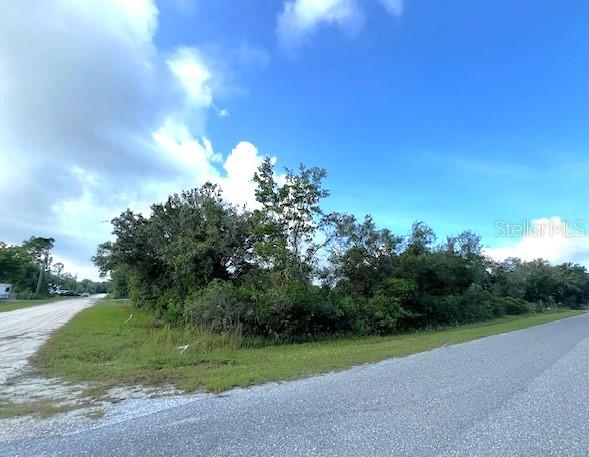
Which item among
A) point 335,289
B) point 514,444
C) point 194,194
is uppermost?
point 194,194

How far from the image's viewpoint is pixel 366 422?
496 cm

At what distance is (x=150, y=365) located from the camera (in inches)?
372

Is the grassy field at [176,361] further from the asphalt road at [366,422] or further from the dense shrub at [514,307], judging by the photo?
the dense shrub at [514,307]

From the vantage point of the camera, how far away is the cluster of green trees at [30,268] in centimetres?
6550

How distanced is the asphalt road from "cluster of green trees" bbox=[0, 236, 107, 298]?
70.9 meters

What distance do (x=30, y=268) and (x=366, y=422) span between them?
91225mm

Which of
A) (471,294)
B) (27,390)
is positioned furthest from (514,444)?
(471,294)

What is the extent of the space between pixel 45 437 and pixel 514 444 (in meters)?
4.97

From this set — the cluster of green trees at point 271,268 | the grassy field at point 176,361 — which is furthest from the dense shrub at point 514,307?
the grassy field at point 176,361

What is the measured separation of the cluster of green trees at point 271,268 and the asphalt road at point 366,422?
9498 millimetres

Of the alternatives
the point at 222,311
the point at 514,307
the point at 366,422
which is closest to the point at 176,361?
the point at 366,422

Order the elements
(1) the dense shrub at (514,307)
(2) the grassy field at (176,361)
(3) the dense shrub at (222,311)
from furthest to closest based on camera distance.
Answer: (1) the dense shrub at (514,307)
(3) the dense shrub at (222,311)
(2) the grassy field at (176,361)

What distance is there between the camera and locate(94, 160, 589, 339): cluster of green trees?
56.5ft

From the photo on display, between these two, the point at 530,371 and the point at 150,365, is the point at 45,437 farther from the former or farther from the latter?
the point at 530,371
